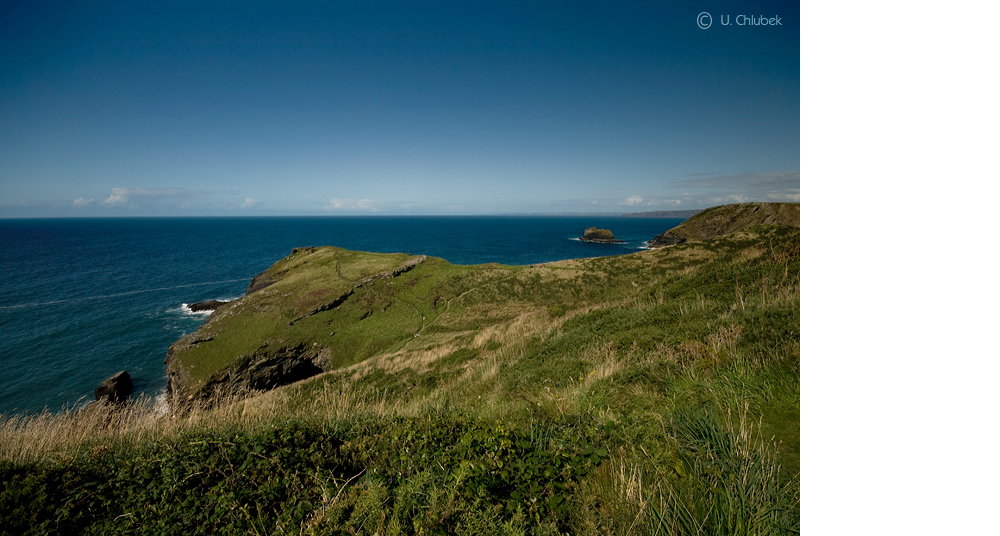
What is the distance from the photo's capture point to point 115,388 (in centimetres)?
2580

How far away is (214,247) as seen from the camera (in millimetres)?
109188

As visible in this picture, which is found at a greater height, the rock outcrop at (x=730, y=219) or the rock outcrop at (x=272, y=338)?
the rock outcrop at (x=730, y=219)

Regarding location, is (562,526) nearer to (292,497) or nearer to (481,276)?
(292,497)

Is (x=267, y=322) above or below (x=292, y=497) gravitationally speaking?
below

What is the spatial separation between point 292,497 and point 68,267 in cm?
11169

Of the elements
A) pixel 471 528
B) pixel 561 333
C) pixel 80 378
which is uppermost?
pixel 471 528

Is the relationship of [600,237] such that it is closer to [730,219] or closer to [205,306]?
[730,219]

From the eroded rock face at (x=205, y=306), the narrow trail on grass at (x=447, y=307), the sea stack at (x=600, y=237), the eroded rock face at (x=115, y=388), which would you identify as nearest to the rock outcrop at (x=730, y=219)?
the sea stack at (x=600, y=237)

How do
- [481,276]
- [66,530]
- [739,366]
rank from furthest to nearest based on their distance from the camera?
1. [481,276]
2. [739,366]
3. [66,530]

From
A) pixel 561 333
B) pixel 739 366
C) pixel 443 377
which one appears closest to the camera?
pixel 739 366

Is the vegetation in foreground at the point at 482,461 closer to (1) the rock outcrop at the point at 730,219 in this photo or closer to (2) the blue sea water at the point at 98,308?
(2) the blue sea water at the point at 98,308

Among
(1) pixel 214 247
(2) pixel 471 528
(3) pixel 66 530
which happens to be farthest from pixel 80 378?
(1) pixel 214 247

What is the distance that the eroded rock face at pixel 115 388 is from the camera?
2516cm

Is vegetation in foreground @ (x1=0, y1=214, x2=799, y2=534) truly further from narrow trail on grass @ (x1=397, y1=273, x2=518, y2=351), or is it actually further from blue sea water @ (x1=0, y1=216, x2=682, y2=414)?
narrow trail on grass @ (x1=397, y1=273, x2=518, y2=351)
